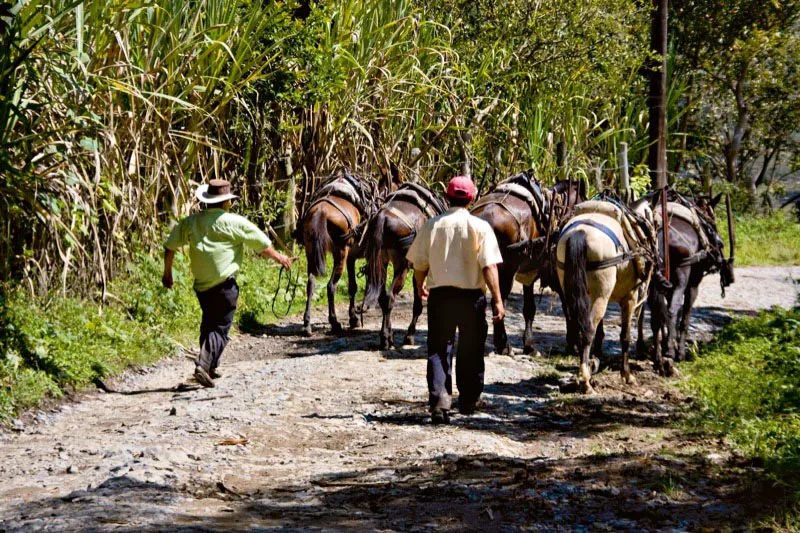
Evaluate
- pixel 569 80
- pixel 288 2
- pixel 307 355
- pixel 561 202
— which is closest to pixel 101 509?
pixel 307 355

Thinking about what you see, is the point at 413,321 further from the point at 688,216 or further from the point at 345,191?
the point at 688,216

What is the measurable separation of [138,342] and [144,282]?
107 cm

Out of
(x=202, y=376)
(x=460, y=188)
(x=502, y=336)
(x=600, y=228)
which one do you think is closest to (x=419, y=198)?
(x=502, y=336)

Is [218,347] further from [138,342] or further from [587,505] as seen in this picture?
[587,505]

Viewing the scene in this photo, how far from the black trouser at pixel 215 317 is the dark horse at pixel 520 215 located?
315cm

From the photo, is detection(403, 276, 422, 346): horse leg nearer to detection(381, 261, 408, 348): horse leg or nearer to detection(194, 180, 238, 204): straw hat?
detection(381, 261, 408, 348): horse leg

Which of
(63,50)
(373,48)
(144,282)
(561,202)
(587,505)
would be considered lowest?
(587,505)

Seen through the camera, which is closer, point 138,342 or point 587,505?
point 587,505

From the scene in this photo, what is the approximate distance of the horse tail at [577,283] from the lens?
9875mm

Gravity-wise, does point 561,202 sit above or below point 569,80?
below

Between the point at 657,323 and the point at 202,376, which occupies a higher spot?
the point at 657,323

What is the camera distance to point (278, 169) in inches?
656

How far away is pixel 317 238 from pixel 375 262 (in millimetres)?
1147

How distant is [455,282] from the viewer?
866cm
